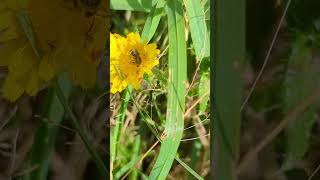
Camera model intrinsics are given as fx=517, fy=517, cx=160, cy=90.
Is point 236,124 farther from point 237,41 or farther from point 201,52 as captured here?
point 201,52

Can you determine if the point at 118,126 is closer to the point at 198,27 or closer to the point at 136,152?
the point at 136,152

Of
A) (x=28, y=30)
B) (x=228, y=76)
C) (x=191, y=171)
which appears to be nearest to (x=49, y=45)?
(x=28, y=30)

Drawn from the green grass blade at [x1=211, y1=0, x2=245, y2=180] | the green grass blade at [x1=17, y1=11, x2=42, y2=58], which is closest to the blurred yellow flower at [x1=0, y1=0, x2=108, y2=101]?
the green grass blade at [x1=17, y1=11, x2=42, y2=58]

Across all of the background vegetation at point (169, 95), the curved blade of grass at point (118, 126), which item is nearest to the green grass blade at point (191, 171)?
the background vegetation at point (169, 95)

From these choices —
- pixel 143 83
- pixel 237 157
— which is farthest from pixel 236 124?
pixel 143 83

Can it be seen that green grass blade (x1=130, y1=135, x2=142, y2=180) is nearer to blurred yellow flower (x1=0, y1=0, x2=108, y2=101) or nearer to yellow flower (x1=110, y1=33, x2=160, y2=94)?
yellow flower (x1=110, y1=33, x2=160, y2=94)

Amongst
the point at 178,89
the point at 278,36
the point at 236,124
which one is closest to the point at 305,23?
the point at 278,36

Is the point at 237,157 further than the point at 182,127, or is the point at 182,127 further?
the point at 182,127

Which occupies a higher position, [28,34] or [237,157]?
[28,34]
